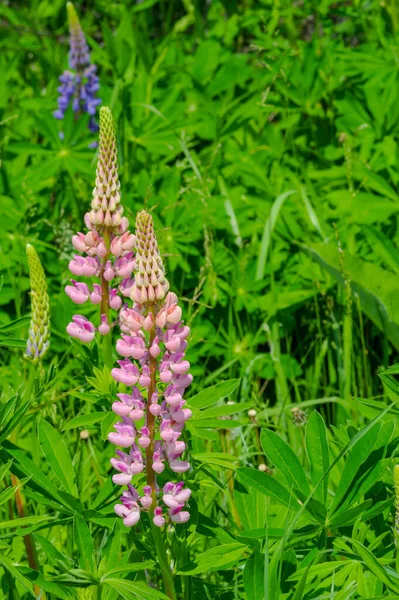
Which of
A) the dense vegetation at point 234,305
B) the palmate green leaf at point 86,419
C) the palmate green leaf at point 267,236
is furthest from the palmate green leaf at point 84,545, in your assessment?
the palmate green leaf at point 267,236

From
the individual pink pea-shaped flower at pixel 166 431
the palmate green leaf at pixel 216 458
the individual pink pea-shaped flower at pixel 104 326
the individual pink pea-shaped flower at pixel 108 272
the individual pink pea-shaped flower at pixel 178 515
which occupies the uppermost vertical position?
the individual pink pea-shaped flower at pixel 108 272

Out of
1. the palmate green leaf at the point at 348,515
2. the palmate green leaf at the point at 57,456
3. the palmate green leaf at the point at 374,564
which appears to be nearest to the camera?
the palmate green leaf at the point at 374,564

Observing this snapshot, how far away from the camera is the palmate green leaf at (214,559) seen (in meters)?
1.49

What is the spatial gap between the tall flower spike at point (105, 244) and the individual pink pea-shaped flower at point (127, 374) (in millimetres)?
226

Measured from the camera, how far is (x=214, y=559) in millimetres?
1506

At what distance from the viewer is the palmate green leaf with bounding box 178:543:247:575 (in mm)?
1487

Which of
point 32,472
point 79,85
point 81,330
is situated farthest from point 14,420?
point 79,85

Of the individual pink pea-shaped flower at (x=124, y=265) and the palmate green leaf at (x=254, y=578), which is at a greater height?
the individual pink pea-shaped flower at (x=124, y=265)

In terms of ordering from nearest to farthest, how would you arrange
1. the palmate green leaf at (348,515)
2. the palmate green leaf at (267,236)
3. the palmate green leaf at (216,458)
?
the palmate green leaf at (348,515)
the palmate green leaf at (216,458)
the palmate green leaf at (267,236)

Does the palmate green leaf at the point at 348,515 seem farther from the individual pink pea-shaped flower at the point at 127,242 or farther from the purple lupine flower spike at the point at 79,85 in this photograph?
the purple lupine flower spike at the point at 79,85

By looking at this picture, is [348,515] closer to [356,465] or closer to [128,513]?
[356,465]

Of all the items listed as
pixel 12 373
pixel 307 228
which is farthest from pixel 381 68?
pixel 12 373

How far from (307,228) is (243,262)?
1.51 ft

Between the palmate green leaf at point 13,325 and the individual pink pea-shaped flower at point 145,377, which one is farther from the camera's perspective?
the palmate green leaf at point 13,325
